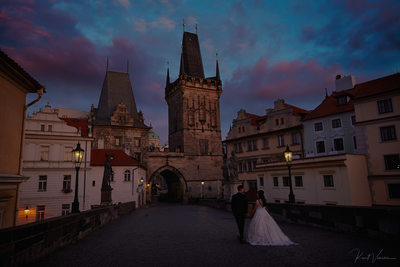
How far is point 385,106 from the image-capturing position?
22.6 metres

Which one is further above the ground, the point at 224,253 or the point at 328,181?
the point at 328,181

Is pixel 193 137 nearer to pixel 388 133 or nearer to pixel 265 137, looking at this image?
pixel 265 137

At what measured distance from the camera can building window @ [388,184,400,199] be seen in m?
21.6

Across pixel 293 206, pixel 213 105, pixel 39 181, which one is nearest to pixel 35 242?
pixel 293 206

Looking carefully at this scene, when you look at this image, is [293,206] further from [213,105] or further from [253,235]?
[213,105]

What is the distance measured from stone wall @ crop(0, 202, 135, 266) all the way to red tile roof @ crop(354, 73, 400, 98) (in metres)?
24.3

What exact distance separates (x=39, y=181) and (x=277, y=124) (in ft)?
96.2

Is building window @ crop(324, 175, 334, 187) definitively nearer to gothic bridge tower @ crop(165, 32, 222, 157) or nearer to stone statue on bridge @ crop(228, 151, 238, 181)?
stone statue on bridge @ crop(228, 151, 238, 181)

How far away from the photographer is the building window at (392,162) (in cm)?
2192

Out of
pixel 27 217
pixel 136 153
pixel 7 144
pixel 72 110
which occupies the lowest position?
pixel 27 217

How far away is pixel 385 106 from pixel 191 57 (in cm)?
4056

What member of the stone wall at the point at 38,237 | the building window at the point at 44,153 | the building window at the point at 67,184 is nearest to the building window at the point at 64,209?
the building window at the point at 67,184

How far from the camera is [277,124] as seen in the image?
117ft

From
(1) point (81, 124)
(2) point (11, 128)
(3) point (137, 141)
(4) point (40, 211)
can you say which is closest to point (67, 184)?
(4) point (40, 211)
